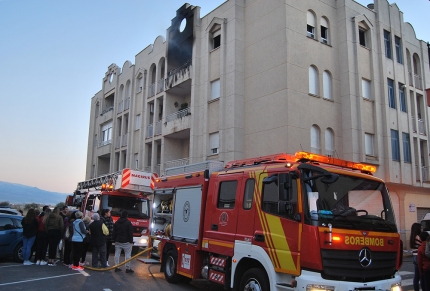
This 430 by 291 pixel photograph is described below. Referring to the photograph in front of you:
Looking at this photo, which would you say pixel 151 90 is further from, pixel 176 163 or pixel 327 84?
pixel 327 84

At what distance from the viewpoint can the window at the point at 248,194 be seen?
693cm

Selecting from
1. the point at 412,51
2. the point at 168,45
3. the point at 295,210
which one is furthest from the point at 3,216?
the point at 412,51

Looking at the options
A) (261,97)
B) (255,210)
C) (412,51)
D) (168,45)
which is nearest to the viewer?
(255,210)

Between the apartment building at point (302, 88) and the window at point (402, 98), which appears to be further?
the window at point (402, 98)

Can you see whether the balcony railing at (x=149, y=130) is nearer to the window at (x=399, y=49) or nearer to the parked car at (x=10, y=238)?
the parked car at (x=10, y=238)

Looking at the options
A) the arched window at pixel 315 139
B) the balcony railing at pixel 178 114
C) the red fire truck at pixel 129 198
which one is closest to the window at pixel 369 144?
the arched window at pixel 315 139

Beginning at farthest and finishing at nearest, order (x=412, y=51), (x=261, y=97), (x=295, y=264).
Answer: (x=412, y=51) < (x=261, y=97) < (x=295, y=264)

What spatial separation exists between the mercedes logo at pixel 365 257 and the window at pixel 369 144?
46.1 feet

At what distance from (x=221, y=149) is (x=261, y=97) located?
3238mm

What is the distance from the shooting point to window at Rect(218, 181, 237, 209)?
7449 millimetres

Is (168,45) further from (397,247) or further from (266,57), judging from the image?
(397,247)

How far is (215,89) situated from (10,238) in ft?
40.3

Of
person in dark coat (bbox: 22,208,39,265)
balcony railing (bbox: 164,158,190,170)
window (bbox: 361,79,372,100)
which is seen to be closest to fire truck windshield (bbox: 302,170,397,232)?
person in dark coat (bbox: 22,208,39,265)

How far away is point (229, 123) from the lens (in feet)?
60.8
